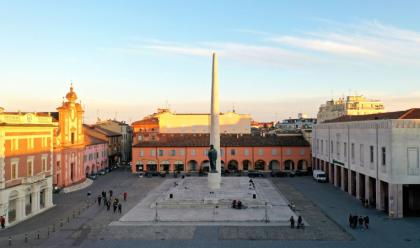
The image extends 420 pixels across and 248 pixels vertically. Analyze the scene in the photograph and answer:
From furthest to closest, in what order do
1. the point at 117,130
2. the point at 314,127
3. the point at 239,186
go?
the point at 117,130 < the point at 314,127 < the point at 239,186

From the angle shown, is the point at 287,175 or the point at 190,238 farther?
the point at 287,175

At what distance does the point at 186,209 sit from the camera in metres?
41.1

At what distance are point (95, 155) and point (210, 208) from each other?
4118 cm

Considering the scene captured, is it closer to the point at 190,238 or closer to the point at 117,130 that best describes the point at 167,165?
the point at 117,130

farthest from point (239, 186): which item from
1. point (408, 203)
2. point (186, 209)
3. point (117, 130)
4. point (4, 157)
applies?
point (117, 130)

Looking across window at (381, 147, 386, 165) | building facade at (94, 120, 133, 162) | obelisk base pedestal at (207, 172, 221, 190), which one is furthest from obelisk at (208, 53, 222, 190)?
building facade at (94, 120, 133, 162)

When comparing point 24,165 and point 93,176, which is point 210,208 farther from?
point 93,176

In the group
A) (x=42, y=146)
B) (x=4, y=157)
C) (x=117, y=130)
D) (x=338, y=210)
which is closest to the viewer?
(x=4, y=157)

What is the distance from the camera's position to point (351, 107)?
404ft

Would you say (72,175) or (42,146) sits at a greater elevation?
(42,146)

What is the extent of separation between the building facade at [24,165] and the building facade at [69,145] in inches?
420

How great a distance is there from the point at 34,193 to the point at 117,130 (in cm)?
6212

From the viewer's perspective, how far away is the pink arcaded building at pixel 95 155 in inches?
2850

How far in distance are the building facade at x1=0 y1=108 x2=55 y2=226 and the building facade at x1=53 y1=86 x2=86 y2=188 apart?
1067cm
